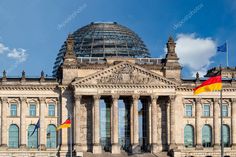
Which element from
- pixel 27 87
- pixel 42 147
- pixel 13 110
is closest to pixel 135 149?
pixel 42 147

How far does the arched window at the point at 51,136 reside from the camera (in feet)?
385

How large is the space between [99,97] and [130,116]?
24.3 ft

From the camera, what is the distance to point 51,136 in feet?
386

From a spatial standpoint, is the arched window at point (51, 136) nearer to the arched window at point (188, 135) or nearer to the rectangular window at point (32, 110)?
the rectangular window at point (32, 110)

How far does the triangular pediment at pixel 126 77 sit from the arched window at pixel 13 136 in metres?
14.2

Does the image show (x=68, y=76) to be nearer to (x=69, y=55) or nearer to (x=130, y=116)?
(x=69, y=55)

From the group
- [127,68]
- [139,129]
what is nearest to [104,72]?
[127,68]

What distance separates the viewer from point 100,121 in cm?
11931

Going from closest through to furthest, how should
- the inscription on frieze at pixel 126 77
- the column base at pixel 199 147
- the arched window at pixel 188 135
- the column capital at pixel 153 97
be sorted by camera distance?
the inscription on frieze at pixel 126 77 → the column capital at pixel 153 97 → the column base at pixel 199 147 → the arched window at pixel 188 135

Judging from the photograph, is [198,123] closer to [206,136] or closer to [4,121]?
[206,136]

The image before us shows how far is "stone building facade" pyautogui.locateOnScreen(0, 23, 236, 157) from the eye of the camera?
376 feet

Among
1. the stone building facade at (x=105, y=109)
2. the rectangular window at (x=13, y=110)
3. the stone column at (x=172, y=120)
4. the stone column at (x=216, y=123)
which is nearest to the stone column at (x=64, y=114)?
the stone building facade at (x=105, y=109)

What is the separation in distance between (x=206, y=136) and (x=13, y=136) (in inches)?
1382

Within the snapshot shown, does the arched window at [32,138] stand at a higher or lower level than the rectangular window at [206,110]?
lower
